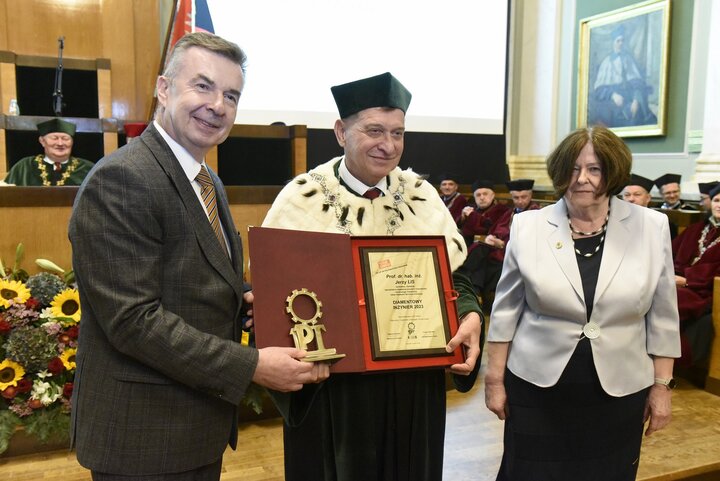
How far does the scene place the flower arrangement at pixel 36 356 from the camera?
2.68m

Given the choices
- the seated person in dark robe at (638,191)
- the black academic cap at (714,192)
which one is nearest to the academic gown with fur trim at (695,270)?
the black academic cap at (714,192)

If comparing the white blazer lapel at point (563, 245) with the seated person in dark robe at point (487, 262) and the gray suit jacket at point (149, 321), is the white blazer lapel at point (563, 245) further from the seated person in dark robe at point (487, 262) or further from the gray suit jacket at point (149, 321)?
the seated person in dark robe at point (487, 262)

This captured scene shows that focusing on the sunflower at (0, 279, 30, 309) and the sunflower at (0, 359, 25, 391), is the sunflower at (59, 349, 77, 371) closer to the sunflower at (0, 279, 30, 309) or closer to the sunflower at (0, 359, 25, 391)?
the sunflower at (0, 359, 25, 391)

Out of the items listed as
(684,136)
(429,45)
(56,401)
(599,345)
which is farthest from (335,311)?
(429,45)

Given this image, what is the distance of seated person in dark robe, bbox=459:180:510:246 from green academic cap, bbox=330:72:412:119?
5374 mm

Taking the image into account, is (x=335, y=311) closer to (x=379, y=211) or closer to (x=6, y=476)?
(x=379, y=211)

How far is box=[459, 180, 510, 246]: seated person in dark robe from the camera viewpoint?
268 inches

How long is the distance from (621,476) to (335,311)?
1.16 metres

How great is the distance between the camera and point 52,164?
5.44 metres

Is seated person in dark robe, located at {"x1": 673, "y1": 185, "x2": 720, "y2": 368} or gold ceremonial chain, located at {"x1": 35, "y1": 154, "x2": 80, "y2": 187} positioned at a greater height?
gold ceremonial chain, located at {"x1": 35, "y1": 154, "x2": 80, "y2": 187}

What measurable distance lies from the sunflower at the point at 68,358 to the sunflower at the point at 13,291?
0.31 metres

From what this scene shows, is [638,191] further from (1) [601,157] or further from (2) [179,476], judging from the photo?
(2) [179,476]

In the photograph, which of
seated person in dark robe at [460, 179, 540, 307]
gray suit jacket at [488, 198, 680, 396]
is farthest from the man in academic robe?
seated person in dark robe at [460, 179, 540, 307]

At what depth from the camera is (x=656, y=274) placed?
1.75 metres
